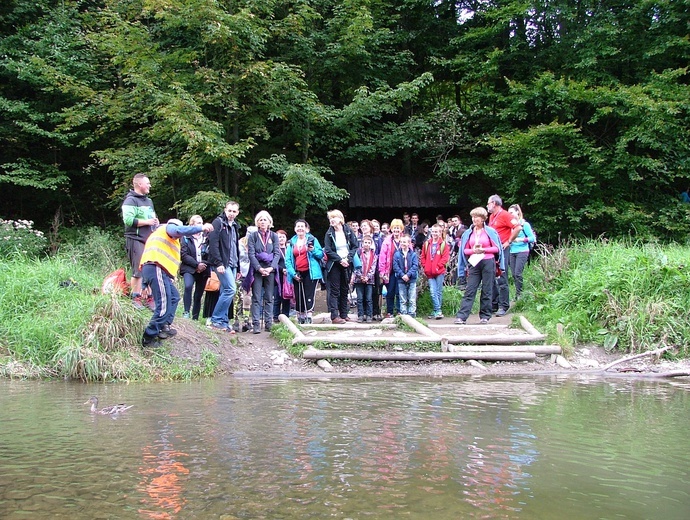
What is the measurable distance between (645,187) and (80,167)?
60.9 ft

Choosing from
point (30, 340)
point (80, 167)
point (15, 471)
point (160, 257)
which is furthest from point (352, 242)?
point (80, 167)

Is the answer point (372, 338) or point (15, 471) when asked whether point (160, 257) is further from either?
point (15, 471)

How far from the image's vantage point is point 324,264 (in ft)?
40.9

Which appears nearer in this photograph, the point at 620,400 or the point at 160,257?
the point at 620,400

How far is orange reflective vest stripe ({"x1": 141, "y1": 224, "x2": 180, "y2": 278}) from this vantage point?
8.96 metres

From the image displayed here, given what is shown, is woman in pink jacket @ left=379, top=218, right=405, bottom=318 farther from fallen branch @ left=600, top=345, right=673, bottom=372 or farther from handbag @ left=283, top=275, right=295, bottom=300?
fallen branch @ left=600, top=345, right=673, bottom=372

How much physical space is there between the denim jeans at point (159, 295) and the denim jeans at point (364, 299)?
4620mm

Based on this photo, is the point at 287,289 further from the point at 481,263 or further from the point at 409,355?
the point at 481,263

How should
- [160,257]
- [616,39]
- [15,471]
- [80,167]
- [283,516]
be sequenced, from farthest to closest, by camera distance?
[80,167] → [616,39] → [160,257] → [15,471] → [283,516]

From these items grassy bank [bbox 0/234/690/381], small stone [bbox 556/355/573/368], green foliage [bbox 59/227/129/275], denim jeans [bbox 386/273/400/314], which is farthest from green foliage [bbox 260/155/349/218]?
small stone [bbox 556/355/573/368]

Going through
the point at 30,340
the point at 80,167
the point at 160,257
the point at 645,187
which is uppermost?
the point at 80,167

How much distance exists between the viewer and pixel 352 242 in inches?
488

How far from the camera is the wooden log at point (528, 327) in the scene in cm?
1114

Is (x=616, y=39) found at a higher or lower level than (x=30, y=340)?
higher
